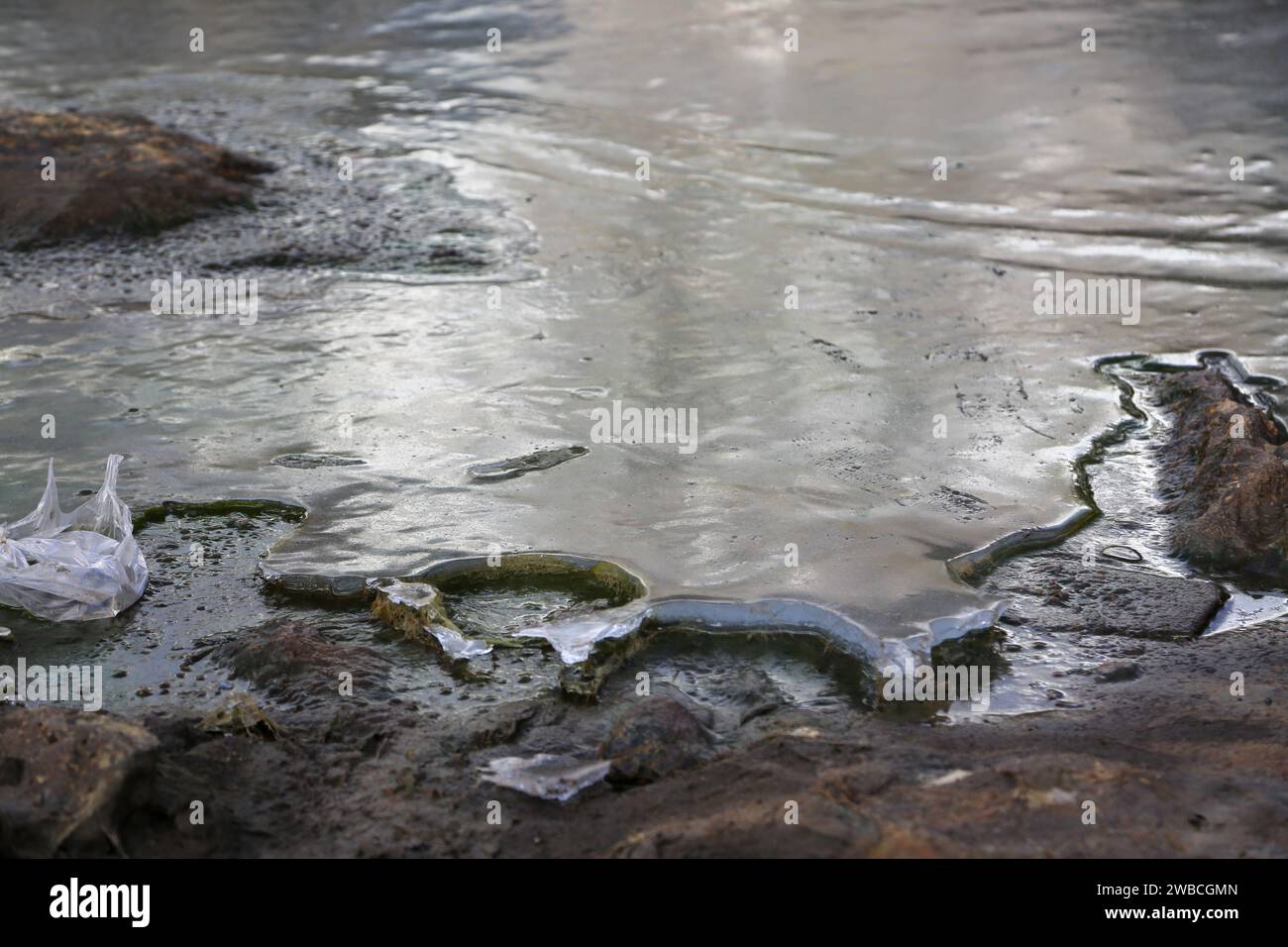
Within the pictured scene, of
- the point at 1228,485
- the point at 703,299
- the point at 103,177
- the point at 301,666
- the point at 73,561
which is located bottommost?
the point at 301,666

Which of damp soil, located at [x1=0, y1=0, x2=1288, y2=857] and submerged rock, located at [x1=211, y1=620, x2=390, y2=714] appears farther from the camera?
submerged rock, located at [x1=211, y1=620, x2=390, y2=714]

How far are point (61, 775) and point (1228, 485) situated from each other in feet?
10.4

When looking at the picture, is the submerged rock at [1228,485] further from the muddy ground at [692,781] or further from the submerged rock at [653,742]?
the submerged rock at [653,742]

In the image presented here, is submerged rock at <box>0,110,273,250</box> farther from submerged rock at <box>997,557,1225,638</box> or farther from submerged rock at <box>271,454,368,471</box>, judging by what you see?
submerged rock at <box>997,557,1225,638</box>

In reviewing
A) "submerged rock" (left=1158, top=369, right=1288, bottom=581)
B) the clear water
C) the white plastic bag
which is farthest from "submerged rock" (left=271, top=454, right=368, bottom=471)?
"submerged rock" (left=1158, top=369, right=1288, bottom=581)

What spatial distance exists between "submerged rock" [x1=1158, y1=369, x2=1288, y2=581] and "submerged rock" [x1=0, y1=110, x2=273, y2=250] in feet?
16.4

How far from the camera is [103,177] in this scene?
22.5ft

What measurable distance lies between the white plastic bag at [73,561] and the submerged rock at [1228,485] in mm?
2958

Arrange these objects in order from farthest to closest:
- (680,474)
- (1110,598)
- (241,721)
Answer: (680,474) → (1110,598) → (241,721)

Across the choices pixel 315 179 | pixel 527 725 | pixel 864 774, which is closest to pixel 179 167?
pixel 315 179

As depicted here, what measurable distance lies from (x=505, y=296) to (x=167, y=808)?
357 centimetres

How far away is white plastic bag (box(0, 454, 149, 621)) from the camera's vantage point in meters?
3.47

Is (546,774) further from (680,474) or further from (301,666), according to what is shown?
(680,474)

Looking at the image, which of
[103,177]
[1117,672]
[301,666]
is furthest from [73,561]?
[103,177]
